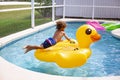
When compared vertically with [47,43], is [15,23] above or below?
below

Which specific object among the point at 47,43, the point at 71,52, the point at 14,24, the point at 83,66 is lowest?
the point at 83,66

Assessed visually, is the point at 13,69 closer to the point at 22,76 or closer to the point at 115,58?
the point at 22,76

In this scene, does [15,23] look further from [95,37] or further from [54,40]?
[95,37]

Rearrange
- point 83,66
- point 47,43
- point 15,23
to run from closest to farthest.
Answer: point 47,43 < point 83,66 < point 15,23

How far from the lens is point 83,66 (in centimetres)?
533

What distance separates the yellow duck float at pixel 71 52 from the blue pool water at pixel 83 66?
281mm

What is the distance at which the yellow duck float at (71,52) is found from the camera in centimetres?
461

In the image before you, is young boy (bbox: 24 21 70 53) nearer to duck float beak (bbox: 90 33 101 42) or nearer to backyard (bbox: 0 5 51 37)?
duck float beak (bbox: 90 33 101 42)

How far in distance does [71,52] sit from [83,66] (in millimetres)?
718

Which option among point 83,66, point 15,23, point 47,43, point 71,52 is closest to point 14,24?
point 15,23

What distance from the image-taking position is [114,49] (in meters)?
7.23

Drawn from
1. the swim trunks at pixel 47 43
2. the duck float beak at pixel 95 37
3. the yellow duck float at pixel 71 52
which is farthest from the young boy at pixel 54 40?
the duck float beak at pixel 95 37

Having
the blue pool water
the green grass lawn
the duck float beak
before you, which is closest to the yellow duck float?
the duck float beak

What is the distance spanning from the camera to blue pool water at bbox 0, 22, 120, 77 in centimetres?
494
